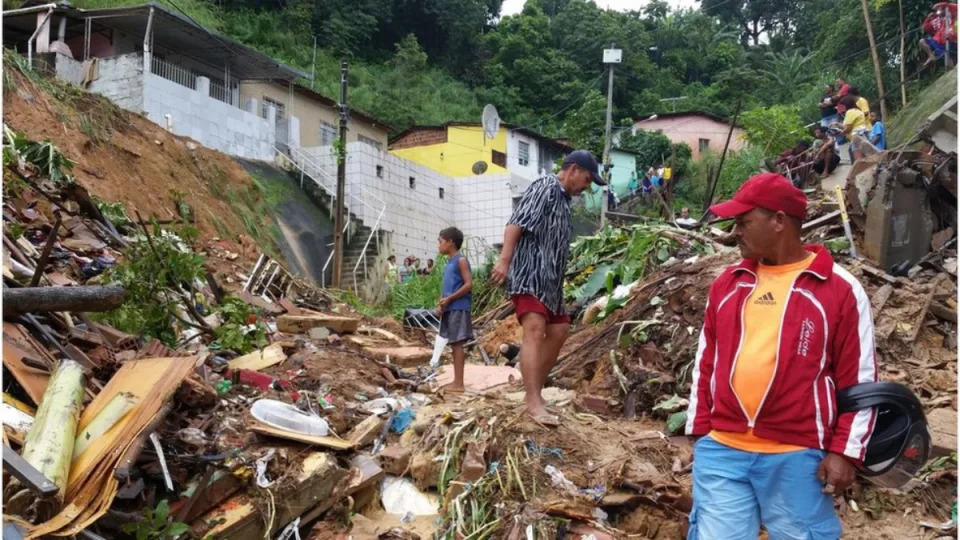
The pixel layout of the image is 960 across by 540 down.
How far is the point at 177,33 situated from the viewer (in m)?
19.0

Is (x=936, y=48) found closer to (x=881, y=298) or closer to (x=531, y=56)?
(x=881, y=298)

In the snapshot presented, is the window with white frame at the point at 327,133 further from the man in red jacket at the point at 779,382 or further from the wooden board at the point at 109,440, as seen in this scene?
the man in red jacket at the point at 779,382

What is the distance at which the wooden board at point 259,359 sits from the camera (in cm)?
518

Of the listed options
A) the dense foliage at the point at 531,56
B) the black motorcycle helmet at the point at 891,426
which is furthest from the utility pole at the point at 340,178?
the dense foliage at the point at 531,56

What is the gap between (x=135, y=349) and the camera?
4.63 metres

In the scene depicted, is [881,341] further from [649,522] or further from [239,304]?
[239,304]

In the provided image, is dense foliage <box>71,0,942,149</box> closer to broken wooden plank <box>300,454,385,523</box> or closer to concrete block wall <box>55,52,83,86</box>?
concrete block wall <box>55,52,83,86</box>

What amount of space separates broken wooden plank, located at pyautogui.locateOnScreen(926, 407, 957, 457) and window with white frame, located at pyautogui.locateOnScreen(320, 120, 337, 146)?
929 inches

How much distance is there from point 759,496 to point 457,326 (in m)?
3.76

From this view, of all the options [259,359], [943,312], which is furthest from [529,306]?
[943,312]

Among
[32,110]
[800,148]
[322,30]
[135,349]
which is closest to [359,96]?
[322,30]

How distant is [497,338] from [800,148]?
818 cm

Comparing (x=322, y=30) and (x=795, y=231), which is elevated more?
(x=322, y=30)

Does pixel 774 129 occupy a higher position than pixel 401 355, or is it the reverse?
pixel 774 129
